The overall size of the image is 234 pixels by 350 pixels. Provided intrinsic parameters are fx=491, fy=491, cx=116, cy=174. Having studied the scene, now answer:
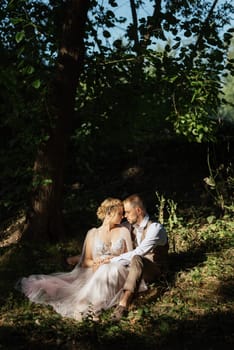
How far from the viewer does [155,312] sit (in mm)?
5301

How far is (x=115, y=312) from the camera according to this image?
5172 mm

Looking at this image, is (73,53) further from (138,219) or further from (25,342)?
(25,342)

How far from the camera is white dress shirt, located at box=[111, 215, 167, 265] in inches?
220

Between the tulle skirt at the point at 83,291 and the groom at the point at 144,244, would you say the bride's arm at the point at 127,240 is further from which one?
the tulle skirt at the point at 83,291

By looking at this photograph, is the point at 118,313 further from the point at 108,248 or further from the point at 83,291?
the point at 108,248

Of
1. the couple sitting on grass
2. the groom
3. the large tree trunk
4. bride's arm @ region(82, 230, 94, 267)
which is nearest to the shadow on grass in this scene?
the couple sitting on grass

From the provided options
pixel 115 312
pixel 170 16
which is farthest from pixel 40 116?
pixel 115 312

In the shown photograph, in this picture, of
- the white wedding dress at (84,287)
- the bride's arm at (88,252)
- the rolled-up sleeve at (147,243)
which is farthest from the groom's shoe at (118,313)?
the bride's arm at (88,252)

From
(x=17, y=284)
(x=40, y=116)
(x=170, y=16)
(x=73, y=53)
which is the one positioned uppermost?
(x=170, y=16)

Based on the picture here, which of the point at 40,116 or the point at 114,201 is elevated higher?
the point at 40,116

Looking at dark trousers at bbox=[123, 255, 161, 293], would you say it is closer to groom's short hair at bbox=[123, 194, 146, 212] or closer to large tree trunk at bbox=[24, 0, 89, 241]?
groom's short hair at bbox=[123, 194, 146, 212]

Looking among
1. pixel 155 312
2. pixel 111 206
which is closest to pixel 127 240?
pixel 111 206

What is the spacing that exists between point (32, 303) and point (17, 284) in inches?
19.8

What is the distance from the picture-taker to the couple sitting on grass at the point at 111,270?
534 centimetres
